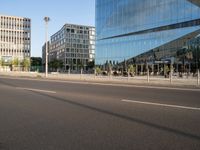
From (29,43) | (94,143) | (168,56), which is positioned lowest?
(94,143)

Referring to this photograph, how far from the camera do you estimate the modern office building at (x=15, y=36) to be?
156 m

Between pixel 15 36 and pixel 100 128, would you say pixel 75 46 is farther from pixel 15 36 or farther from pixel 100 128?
pixel 100 128

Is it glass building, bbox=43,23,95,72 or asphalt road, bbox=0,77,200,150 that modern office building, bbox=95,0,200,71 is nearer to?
asphalt road, bbox=0,77,200,150

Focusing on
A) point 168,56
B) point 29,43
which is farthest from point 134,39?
point 29,43

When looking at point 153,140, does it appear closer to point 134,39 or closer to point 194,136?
point 194,136

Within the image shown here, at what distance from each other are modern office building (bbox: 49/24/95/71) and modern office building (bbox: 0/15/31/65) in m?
15.5

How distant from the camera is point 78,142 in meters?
5.93

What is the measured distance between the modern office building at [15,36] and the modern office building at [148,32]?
81.2 m

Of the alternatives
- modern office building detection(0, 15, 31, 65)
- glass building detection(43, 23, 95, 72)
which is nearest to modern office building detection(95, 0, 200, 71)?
glass building detection(43, 23, 95, 72)

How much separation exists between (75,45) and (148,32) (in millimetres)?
89261

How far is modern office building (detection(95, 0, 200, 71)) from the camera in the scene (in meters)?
61.9

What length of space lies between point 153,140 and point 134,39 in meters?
69.2

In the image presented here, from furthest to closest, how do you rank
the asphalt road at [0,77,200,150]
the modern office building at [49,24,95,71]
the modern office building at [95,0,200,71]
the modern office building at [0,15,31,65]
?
the modern office building at [0,15,31,65] < the modern office building at [49,24,95,71] < the modern office building at [95,0,200,71] < the asphalt road at [0,77,200,150]

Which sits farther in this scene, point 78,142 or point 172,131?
point 172,131
